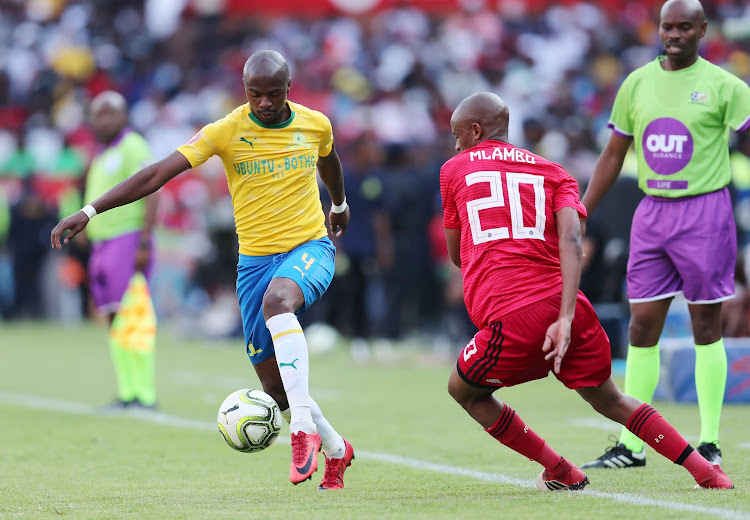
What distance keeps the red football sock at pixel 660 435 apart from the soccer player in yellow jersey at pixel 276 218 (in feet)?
4.86

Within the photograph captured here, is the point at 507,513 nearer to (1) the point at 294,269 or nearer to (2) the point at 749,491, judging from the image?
(2) the point at 749,491

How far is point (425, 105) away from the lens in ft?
79.7

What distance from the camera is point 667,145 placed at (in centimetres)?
687

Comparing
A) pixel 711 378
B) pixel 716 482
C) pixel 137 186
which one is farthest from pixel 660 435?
pixel 137 186

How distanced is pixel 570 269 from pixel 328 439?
63.1 inches

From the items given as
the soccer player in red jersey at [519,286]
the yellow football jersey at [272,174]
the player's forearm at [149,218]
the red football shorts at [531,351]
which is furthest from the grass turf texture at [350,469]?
the player's forearm at [149,218]

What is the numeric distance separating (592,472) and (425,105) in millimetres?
18157

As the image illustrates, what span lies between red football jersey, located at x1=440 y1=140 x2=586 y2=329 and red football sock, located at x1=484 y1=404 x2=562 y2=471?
0.47 meters

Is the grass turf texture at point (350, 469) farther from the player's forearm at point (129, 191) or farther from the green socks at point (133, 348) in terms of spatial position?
the player's forearm at point (129, 191)

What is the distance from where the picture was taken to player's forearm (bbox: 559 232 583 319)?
525 centimetres

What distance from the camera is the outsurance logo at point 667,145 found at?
6832 millimetres

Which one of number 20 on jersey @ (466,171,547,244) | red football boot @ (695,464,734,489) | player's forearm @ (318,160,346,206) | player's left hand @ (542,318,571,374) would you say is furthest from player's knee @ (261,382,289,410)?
red football boot @ (695,464,734,489)

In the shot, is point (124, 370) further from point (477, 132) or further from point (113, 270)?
point (477, 132)

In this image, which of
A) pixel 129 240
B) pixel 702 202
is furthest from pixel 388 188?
pixel 702 202
